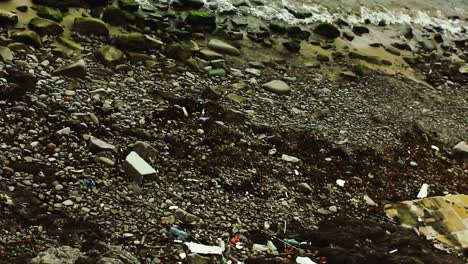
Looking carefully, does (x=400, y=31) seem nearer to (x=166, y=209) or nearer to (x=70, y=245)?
(x=166, y=209)

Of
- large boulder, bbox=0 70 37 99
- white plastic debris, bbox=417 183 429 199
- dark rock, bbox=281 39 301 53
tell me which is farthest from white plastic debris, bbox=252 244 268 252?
dark rock, bbox=281 39 301 53

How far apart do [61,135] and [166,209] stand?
1.84 metres

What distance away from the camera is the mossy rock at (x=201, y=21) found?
1100 cm

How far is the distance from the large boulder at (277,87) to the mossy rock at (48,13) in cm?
426

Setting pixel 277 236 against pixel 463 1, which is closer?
pixel 277 236

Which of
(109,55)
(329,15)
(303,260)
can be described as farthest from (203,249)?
(329,15)

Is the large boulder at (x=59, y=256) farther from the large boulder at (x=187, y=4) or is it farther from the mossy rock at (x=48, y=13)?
the large boulder at (x=187, y=4)

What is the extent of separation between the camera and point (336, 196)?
23.9 feet

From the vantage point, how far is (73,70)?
7.73m

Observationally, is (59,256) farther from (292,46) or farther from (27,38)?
(292,46)

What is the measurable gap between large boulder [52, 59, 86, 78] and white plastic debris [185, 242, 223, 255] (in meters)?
3.77

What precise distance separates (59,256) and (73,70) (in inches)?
151

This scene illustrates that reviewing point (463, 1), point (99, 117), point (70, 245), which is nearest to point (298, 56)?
point (99, 117)

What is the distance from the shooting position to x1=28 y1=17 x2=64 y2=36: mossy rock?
28.3 feet
